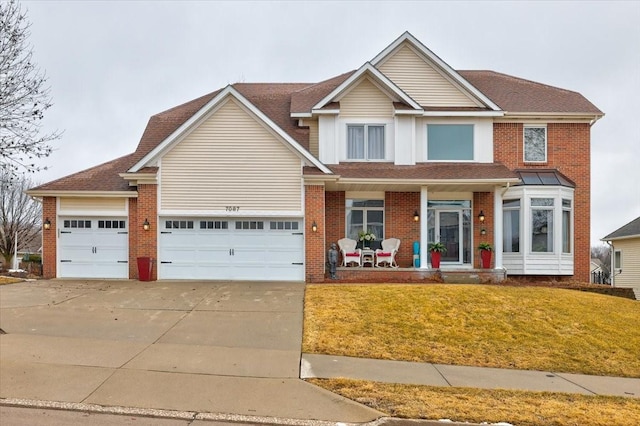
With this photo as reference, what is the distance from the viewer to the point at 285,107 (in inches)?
765

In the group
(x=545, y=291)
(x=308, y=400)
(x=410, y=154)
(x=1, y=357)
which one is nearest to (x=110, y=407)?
(x=308, y=400)

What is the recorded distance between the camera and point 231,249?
1527 centimetres

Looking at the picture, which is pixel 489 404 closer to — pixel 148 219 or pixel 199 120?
pixel 148 219

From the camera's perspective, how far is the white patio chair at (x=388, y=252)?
634 inches

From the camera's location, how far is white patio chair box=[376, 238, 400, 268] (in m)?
16.1

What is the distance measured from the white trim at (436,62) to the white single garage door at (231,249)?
7.96 metres

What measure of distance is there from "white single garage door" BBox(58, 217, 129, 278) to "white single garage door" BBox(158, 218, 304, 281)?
70.6 inches

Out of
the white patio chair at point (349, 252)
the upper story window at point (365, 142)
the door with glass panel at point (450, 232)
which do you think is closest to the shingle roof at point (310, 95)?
the upper story window at point (365, 142)

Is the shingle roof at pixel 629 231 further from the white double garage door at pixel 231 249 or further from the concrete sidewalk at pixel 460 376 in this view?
the concrete sidewalk at pixel 460 376

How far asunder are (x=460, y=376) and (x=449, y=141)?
1220 cm

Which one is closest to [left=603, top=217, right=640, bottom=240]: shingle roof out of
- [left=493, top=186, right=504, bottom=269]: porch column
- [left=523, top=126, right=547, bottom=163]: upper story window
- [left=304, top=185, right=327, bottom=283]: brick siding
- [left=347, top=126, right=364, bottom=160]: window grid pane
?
[left=523, top=126, right=547, bottom=163]: upper story window

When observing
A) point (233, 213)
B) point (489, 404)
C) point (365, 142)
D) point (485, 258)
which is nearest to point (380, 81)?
point (365, 142)

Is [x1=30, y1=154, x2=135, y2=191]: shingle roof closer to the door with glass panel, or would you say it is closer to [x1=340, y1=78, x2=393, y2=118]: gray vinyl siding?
[x1=340, y1=78, x2=393, y2=118]: gray vinyl siding

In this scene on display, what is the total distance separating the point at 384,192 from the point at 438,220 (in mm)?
2429
